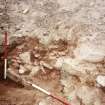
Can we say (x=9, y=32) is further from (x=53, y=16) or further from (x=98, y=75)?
(x=98, y=75)

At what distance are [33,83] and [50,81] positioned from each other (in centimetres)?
29

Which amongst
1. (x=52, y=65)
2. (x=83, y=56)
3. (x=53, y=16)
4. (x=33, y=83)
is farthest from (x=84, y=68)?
(x=53, y=16)

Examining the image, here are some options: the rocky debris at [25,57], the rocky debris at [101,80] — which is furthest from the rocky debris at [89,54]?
the rocky debris at [25,57]

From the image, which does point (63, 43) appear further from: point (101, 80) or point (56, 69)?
point (101, 80)

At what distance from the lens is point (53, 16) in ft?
18.2

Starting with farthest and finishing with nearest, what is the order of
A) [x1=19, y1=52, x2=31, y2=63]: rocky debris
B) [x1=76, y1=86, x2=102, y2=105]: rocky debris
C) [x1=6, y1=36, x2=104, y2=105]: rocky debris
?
[x1=19, y1=52, x2=31, y2=63]: rocky debris < [x1=6, y1=36, x2=104, y2=105]: rocky debris < [x1=76, y1=86, x2=102, y2=105]: rocky debris

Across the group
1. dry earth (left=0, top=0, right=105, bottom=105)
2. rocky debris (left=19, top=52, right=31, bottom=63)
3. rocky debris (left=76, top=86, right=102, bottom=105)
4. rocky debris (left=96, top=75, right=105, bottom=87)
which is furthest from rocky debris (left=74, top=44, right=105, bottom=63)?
rocky debris (left=19, top=52, right=31, bottom=63)

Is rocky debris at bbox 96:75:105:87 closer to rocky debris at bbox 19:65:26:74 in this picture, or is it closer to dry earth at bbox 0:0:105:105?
dry earth at bbox 0:0:105:105

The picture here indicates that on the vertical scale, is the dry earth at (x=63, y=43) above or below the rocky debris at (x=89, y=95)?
above

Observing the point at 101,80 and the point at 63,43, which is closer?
the point at 101,80

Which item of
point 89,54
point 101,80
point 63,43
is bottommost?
point 101,80

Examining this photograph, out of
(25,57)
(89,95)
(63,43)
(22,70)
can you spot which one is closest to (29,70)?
(22,70)

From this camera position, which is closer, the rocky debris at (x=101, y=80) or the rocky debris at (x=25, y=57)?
the rocky debris at (x=101, y=80)

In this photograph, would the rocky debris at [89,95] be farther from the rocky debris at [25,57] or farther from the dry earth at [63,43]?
the rocky debris at [25,57]
